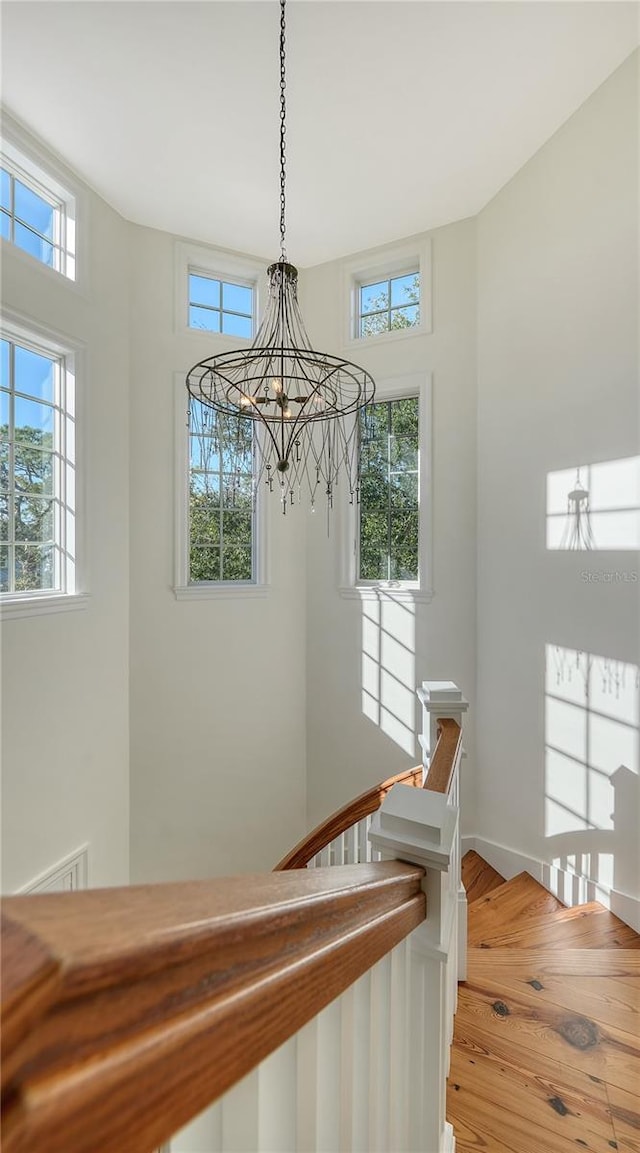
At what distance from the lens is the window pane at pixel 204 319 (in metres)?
4.41

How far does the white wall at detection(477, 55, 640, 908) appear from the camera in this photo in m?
2.86

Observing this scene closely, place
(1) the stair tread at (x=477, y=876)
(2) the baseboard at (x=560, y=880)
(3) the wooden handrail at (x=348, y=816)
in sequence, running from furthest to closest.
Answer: (1) the stair tread at (x=477, y=876), (2) the baseboard at (x=560, y=880), (3) the wooden handrail at (x=348, y=816)

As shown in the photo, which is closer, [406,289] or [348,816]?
[348,816]

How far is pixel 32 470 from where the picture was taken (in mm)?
3395

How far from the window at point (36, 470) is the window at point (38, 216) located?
539 mm

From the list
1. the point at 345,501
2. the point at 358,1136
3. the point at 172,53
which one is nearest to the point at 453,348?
the point at 345,501

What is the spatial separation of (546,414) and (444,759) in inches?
98.2

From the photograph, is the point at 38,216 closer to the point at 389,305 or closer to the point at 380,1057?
the point at 389,305

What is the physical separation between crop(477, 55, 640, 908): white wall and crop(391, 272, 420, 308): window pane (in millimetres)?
510

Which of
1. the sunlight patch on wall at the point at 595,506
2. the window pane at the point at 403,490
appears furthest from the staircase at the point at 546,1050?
the window pane at the point at 403,490

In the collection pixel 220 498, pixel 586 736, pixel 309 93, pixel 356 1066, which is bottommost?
pixel 586 736

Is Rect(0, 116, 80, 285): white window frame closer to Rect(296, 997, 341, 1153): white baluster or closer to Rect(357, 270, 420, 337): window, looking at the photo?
Rect(357, 270, 420, 337): window

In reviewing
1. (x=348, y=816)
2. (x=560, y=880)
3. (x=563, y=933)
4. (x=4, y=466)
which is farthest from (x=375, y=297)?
(x=563, y=933)

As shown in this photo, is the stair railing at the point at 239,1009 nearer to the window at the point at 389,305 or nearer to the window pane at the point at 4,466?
the window pane at the point at 4,466
